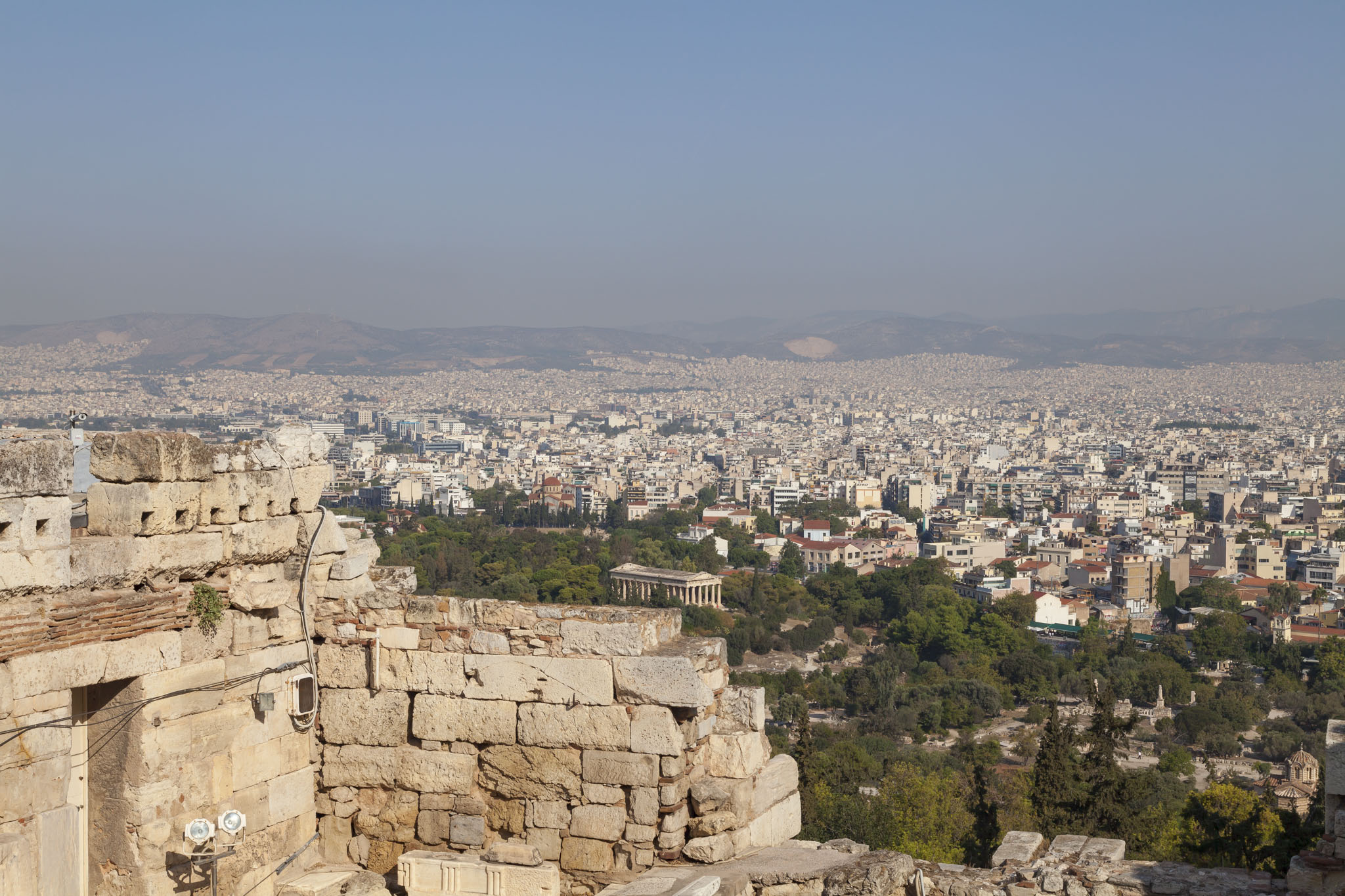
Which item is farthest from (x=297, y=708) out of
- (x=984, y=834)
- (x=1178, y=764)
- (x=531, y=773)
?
(x=1178, y=764)

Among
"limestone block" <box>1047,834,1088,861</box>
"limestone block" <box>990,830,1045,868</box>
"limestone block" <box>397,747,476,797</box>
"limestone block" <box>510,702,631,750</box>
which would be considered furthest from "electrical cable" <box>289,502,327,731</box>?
"limestone block" <box>1047,834,1088,861</box>

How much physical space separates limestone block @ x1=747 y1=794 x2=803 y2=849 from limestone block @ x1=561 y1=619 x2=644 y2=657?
741mm

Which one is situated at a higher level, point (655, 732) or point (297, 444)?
point (297, 444)

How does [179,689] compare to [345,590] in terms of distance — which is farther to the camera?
[345,590]

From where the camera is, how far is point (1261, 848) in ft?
27.8

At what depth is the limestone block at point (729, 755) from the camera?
445 centimetres

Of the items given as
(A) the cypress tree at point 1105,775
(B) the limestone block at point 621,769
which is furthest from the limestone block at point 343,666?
(A) the cypress tree at point 1105,775

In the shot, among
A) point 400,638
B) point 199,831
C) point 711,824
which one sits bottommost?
point 711,824

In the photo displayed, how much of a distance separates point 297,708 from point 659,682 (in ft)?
4.17

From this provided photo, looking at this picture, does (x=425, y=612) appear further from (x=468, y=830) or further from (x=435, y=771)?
(x=468, y=830)

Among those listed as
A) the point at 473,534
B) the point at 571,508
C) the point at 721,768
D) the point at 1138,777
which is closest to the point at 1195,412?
the point at 571,508

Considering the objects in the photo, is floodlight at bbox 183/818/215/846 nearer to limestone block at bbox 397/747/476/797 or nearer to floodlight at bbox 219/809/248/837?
floodlight at bbox 219/809/248/837

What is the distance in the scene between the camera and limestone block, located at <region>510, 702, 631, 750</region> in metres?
4.32

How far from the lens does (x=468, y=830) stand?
447 centimetres
